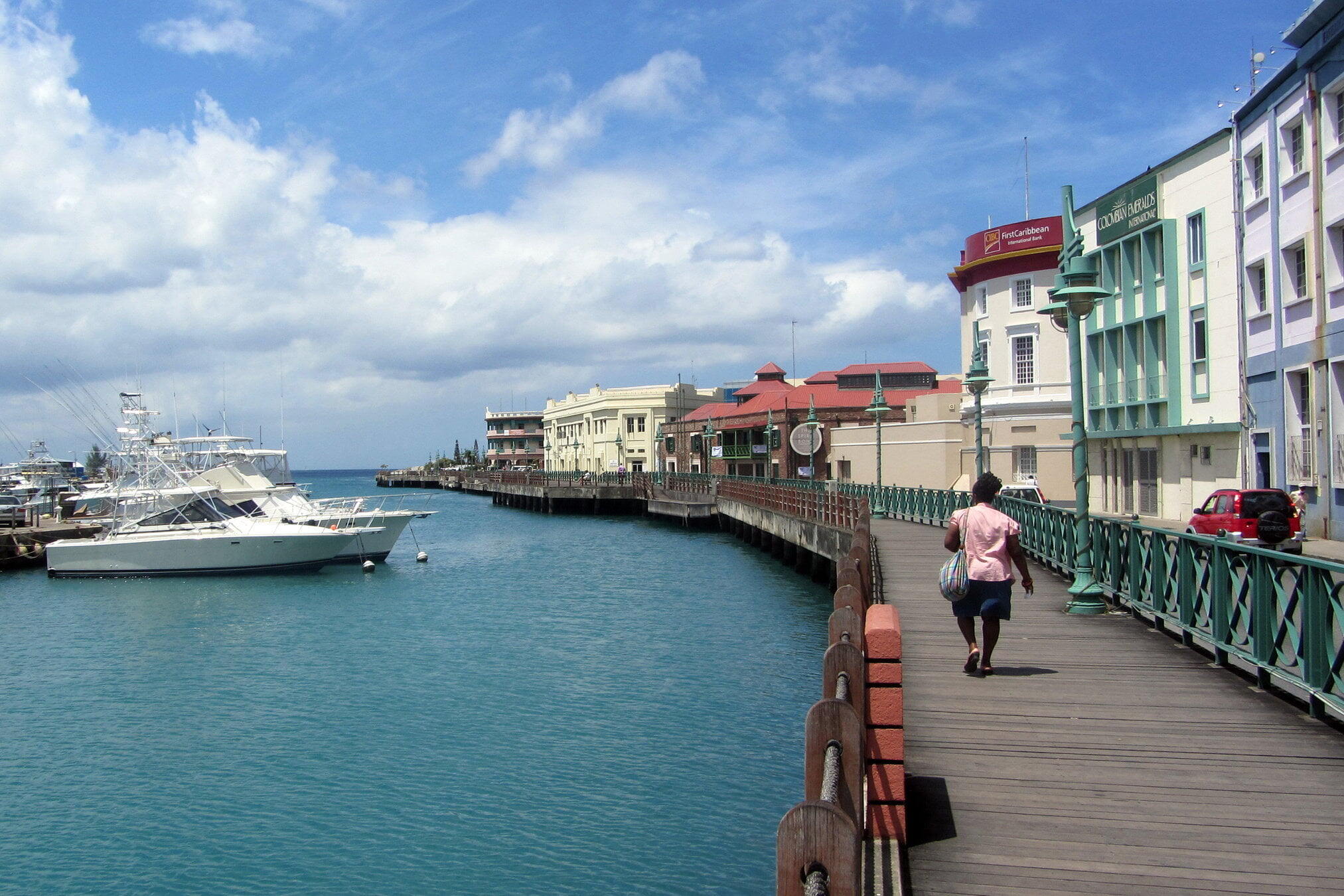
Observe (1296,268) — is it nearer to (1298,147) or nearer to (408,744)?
(1298,147)

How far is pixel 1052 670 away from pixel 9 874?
10962 millimetres

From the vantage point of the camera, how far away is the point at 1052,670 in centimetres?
935

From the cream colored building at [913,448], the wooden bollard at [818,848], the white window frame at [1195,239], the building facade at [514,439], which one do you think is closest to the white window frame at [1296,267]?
the white window frame at [1195,239]

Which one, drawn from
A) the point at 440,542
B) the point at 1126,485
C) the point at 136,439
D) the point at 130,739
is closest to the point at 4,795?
the point at 130,739

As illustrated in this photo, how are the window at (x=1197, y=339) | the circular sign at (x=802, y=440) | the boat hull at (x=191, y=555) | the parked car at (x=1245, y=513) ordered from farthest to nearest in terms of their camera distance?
the circular sign at (x=802, y=440) → the boat hull at (x=191, y=555) → the window at (x=1197, y=339) → the parked car at (x=1245, y=513)

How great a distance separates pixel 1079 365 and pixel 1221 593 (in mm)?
4793

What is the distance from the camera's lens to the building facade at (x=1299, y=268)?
71.5 feet

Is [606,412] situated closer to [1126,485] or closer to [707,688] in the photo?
[1126,485]

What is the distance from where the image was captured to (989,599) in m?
8.47

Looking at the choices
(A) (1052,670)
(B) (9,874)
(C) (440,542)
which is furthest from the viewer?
(C) (440,542)

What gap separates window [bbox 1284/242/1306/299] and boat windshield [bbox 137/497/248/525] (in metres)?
34.6

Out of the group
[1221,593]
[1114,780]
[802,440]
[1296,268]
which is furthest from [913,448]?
[1114,780]

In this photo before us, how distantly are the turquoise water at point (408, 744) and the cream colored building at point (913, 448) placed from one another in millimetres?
16748

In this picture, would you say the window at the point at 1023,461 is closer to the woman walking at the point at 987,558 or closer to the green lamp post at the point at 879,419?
the green lamp post at the point at 879,419
